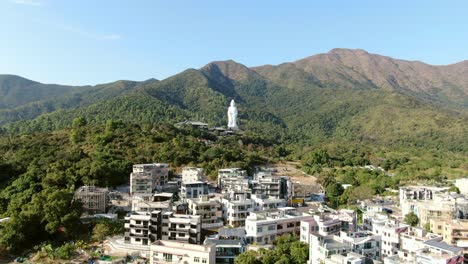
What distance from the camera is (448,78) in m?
183

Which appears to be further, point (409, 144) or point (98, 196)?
point (409, 144)

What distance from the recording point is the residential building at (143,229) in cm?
2489

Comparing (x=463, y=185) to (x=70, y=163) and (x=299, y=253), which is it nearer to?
(x=299, y=253)

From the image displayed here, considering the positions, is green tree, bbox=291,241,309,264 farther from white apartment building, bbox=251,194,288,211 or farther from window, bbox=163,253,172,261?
white apartment building, bbox=251,194,288,211

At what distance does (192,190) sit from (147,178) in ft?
13.6

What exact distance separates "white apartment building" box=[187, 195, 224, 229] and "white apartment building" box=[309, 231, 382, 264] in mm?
8057

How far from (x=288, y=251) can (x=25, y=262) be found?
15284 millimetres

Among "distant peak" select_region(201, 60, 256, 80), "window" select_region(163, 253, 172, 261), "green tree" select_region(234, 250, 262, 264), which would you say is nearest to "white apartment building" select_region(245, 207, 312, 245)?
"green tree" select_region(234, 250, 262, 264)

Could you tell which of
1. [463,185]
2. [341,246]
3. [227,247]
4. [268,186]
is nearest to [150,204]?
[227,247]

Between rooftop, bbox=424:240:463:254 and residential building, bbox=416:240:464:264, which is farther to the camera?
rooftop, bbox=424:240:463:254

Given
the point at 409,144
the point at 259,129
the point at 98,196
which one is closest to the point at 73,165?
the point at 98,196

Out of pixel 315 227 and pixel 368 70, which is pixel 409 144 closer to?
pixel 315 227

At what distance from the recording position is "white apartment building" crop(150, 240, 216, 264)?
21.5 metres

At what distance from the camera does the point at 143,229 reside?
24.9 metres
